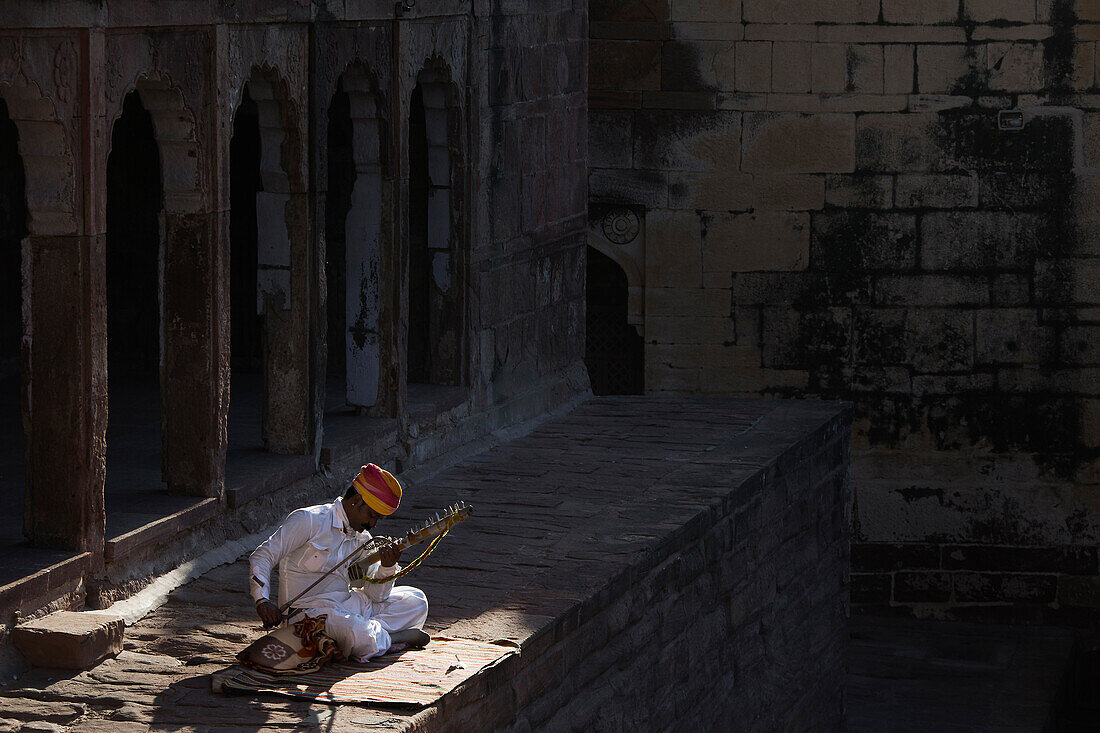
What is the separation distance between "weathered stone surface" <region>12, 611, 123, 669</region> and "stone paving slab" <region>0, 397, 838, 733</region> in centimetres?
5

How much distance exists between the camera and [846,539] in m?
11.2

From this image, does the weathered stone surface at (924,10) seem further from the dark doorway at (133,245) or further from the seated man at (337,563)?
the seated man at (337,563)

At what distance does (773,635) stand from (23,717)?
16.3ft

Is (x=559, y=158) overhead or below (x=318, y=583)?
overhead

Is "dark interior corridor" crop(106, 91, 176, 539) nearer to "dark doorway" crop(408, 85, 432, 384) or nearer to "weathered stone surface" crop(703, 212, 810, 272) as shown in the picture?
"dark doorway" crop(408, 85, 432, 384)

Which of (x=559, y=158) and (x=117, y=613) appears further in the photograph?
(x=559, y=158)

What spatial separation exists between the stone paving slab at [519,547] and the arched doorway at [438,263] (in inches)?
23.0

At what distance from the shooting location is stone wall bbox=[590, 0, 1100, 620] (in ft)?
41.8

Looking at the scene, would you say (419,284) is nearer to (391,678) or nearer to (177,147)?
(177,147)

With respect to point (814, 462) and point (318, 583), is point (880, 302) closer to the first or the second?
point (814, 462)

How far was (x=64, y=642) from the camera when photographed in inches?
232

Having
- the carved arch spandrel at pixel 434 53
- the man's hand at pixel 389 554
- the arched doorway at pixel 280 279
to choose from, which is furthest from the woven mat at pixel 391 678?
the carved arch spandrel at pixel 434 53

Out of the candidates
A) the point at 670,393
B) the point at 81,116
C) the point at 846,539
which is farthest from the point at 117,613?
the point at 670,393

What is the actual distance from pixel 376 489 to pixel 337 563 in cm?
29
